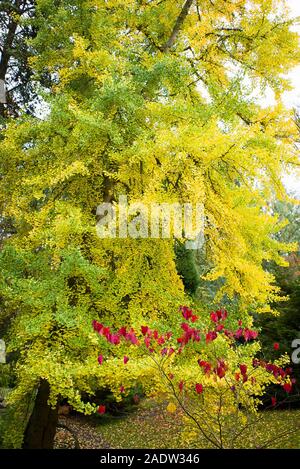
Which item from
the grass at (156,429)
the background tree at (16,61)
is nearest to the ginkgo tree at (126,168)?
the background tree at (16,61)

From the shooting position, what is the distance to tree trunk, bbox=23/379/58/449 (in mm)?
6363

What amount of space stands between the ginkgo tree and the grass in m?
3.72

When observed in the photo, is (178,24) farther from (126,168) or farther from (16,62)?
(16,62)

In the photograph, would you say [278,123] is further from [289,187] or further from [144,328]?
[289,187]

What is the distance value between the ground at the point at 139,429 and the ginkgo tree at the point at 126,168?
4331mm

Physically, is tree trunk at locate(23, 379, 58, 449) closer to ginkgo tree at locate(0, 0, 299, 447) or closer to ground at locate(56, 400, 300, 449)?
ginkgo tree at locate(0, 0, 299, 447)

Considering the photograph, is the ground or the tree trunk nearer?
the tree trunk

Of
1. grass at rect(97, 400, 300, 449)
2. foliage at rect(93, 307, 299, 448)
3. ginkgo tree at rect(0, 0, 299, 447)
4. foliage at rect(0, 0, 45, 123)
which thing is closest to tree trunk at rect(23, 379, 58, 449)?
ginkgo tree at rect(0, 0, 299, 447)

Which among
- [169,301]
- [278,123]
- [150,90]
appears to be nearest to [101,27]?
[150,90]

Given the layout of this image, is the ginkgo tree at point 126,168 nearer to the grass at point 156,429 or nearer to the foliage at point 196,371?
the foliage at point 196,371

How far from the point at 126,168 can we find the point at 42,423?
13.9 ft

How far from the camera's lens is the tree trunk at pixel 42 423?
6363mm

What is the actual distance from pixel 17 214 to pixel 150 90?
9.48ft

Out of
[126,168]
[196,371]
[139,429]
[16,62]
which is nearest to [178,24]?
[126,168]
